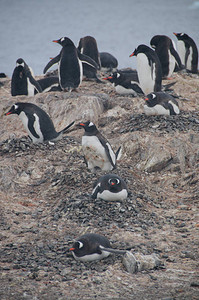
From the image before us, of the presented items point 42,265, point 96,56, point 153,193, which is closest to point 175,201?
point 153,193

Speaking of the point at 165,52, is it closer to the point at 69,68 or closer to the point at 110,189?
the point at 69,68

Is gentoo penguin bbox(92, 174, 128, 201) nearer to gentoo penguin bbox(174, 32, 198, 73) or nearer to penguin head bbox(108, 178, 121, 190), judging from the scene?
penguin head bbox(108, 178, 121, 190)

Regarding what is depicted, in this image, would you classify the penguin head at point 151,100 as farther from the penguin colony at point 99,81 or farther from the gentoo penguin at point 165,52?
the gentoo penguin at point 165,52

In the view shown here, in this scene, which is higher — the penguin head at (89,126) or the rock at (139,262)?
the penguin head at (89,126)

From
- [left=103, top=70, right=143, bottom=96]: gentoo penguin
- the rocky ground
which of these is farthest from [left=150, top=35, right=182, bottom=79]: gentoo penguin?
[left=103, top=70, right=143, bottom=96]: gentoo penguin

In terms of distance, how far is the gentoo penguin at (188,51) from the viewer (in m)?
13.2

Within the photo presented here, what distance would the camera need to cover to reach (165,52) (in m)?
10.9

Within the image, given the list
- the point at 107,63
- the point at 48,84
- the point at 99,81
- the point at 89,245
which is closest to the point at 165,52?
the point at 99,81

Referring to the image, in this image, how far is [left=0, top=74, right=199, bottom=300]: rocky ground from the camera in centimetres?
368

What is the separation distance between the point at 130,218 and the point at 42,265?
1541 millimetres

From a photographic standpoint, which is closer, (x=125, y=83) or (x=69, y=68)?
(x=125, y=83)

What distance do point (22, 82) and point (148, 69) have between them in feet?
9.48

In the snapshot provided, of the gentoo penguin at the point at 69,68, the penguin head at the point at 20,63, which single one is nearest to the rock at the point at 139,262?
the gentoo penguin at the point at 69,68

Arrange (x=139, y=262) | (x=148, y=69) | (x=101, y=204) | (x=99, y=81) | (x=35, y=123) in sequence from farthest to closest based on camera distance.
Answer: (x=99, y=81), (x=148, y=69), (x=35, y=123), (x=101, y=204), (x=139, y=262)
